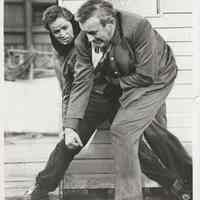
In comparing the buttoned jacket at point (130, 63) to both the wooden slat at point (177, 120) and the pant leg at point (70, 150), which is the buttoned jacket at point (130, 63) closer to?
the pant leg at point (70, 150)

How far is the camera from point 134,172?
3738 millimetres

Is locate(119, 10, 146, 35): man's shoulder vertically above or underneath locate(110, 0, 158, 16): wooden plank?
underneath

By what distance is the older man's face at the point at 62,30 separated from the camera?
377 centimetres

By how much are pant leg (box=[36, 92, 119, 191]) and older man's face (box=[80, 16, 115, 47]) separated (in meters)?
0.22

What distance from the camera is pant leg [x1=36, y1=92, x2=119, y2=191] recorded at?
3.76 m

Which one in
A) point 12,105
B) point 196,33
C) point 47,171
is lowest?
point 47,171

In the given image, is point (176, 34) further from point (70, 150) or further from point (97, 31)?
point (70, 150)

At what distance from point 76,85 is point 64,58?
0.41 ft

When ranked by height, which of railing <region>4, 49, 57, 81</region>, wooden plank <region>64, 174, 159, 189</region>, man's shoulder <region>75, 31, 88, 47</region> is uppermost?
man's shoulder <region>75, 31, 88, 47</region>

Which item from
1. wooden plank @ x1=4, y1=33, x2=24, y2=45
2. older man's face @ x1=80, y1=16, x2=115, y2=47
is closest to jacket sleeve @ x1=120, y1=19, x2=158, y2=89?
older man's face @ x1=80, y1=16, x2=115, y2=47

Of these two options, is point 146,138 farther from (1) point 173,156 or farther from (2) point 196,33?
(2) point 196,33

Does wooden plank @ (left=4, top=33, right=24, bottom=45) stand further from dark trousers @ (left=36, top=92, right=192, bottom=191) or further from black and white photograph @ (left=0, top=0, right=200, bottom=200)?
dark trousers @ (left=36, top=92, right=192, bottom=191)

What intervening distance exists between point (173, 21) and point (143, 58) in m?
0.22

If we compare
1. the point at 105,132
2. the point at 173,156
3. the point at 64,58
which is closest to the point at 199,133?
the point at 173,156
